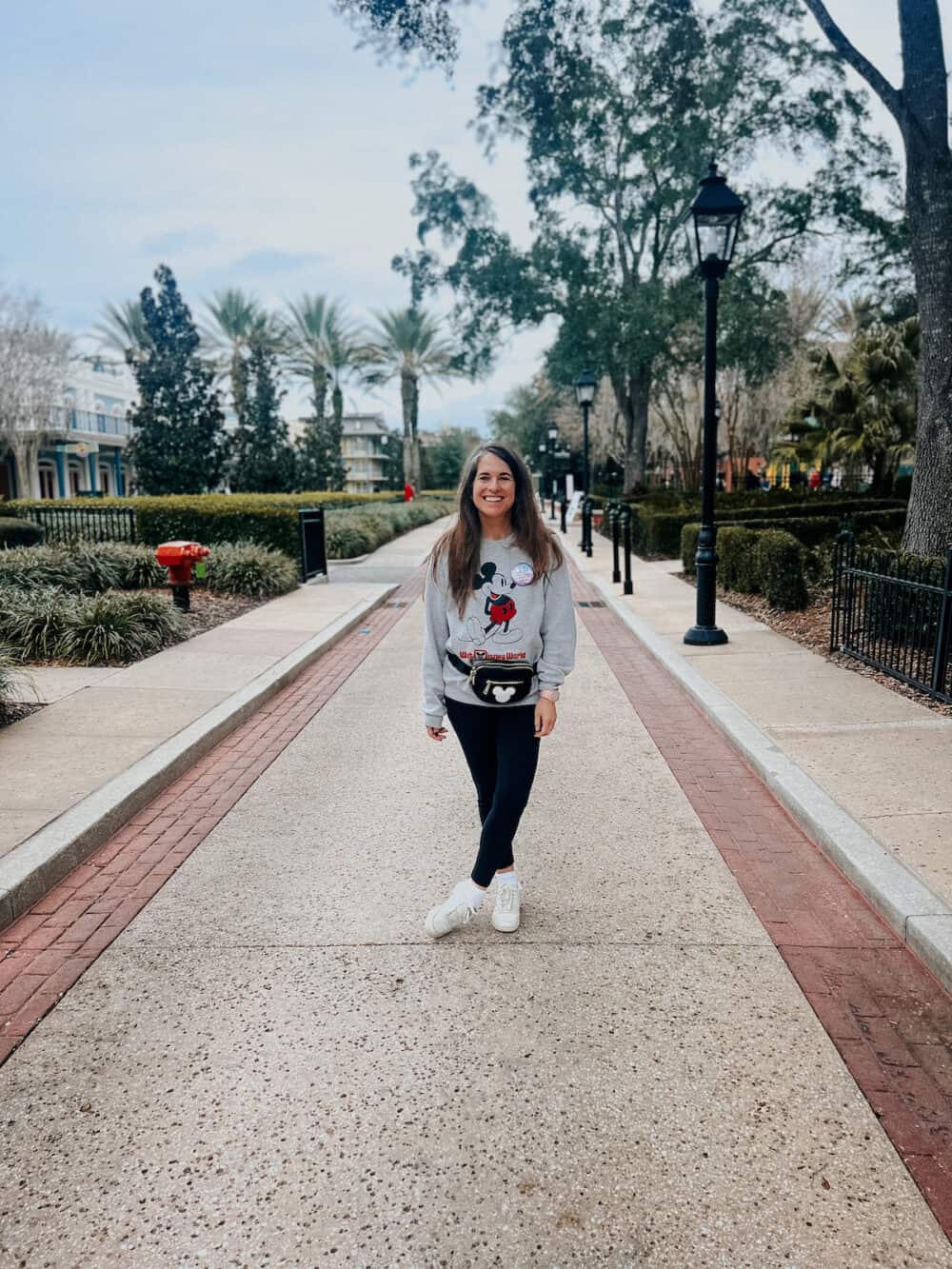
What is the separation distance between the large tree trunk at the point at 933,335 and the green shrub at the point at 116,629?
801cm

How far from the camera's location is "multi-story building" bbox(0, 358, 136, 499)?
52.5 m

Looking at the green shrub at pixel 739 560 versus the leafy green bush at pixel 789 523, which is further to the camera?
the leafy green bush at pixel 789 523

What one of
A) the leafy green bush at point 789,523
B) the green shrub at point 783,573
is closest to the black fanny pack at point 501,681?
the green shrub at point 783,573

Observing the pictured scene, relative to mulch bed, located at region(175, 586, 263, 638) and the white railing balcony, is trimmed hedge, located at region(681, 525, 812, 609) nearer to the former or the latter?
mulch bed, located at region(175, 586, 263, 638)

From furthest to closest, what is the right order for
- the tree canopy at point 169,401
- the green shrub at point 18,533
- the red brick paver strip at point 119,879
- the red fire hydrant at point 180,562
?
the tree canopy at point 169,401, the green shrub at point 18,533, the red fire hydrant at point 180,562, the red brick paver strip at point 119,879

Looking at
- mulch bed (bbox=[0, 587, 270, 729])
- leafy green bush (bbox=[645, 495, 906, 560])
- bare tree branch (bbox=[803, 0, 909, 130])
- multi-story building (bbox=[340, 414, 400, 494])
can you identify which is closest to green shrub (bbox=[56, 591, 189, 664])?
mulch bed (bbox=[0, 587, 270, 729])

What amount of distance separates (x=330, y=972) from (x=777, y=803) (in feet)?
9.11

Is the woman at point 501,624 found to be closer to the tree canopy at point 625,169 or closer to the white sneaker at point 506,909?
the white sneaker at point 506,909

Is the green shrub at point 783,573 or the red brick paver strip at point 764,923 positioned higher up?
the green shrub at point 783,573

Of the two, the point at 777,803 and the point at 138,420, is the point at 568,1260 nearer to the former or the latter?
the point at 777,803

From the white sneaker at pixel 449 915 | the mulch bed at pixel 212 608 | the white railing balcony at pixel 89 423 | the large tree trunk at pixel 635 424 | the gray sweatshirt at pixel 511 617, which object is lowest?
the mulch bed at pixel 212 608

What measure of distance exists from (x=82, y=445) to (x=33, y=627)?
163 ft

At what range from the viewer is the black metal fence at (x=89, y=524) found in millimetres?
17844

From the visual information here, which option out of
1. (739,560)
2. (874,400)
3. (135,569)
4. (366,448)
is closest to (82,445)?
(874,400)
